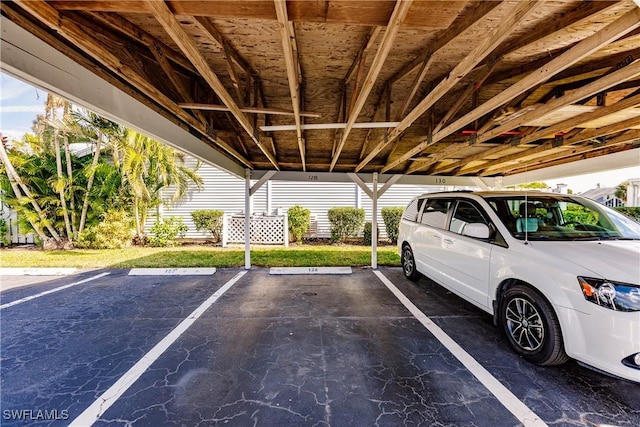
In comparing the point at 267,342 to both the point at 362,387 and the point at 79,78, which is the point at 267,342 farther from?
the point at 79,78

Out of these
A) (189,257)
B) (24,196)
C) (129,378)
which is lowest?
(129,378)

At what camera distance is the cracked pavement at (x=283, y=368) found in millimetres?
1979

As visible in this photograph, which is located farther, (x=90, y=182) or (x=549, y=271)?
(x=90, y=182)

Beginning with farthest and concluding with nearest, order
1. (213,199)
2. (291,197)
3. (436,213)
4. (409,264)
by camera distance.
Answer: (291,197)
(213,199)
(409,264)
(436,213)

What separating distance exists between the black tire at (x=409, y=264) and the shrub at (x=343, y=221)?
4.46 metres

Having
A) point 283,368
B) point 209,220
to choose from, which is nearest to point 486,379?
point 283,368

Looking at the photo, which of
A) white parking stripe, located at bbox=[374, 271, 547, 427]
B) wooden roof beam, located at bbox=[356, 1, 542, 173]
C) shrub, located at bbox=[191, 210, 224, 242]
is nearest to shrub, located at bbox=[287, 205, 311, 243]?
shrub, located at bbox=[191, 210, 224, 242]

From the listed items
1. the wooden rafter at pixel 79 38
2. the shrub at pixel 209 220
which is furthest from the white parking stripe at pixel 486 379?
the shrub at pixel 209 220

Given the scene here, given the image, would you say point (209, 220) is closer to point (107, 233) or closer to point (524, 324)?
point (107, 233)

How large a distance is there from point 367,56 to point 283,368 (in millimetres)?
2998

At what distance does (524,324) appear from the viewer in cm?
262

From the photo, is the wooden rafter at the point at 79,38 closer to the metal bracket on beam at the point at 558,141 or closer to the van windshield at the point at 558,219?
the van windshield at the point at 558,219

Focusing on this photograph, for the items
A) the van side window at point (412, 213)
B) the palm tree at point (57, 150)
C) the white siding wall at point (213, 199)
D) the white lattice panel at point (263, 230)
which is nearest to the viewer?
the van side window at point (412, 213)

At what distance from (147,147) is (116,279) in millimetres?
4825
